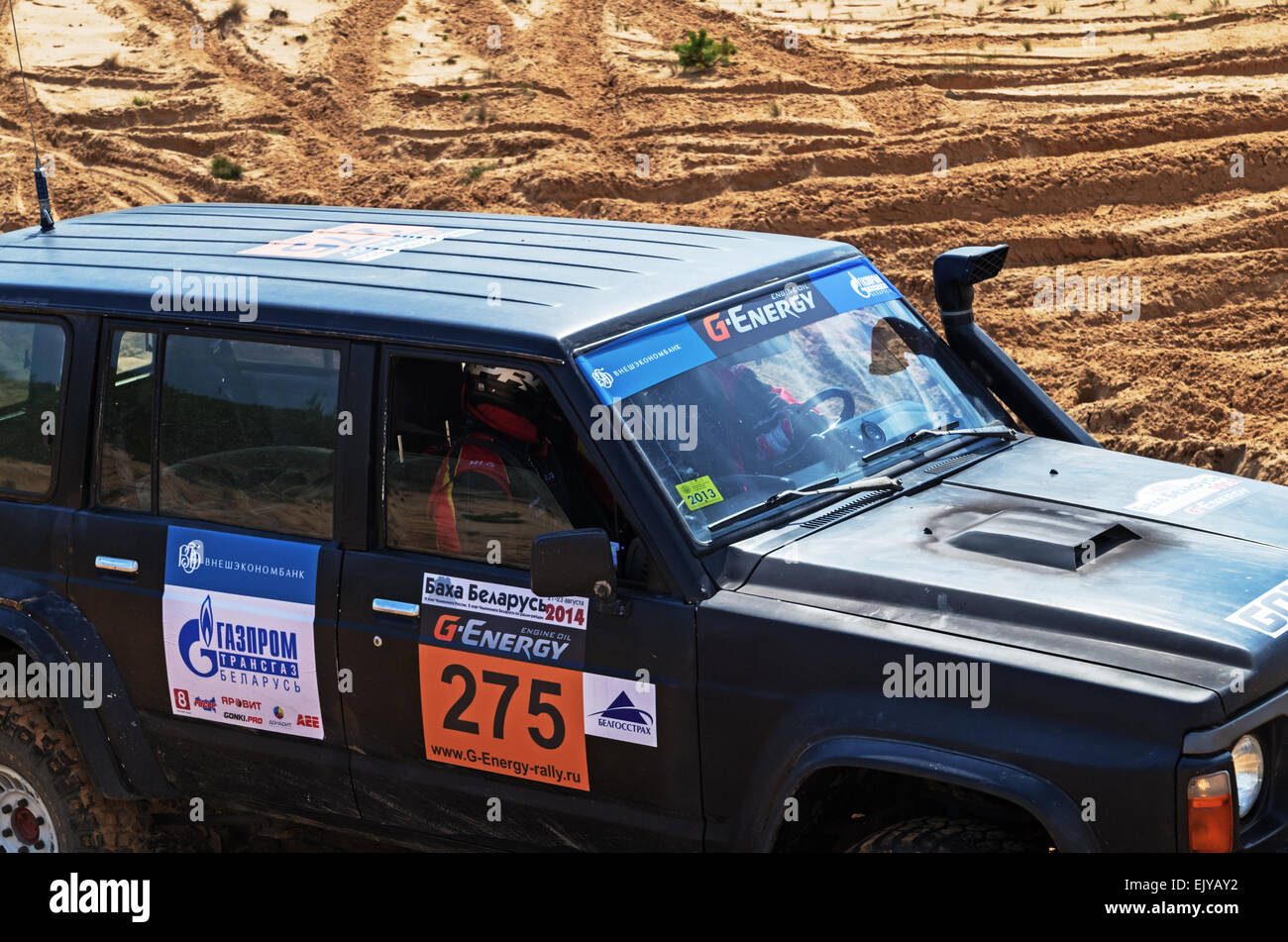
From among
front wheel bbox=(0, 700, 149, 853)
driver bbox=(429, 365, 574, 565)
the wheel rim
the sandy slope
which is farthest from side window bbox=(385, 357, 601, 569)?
the sandy slope

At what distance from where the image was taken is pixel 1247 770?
10.0 ft

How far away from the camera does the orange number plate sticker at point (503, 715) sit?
3.54m

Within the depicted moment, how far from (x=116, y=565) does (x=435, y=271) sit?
122 centimetres

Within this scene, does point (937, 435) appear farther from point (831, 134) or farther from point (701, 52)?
point (701, 52)

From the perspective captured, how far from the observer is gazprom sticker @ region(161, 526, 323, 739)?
3857 mm

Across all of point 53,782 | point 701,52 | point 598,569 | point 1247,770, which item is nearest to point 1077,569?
point 1247,770

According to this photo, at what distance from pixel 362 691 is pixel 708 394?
119 centimetres

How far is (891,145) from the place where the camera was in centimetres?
1170

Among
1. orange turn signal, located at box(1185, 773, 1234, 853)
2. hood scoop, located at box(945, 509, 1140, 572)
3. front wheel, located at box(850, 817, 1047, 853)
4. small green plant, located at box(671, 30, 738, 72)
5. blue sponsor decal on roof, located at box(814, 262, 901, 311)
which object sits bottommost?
front wheel, located at box(850, 817, 1047, 853)

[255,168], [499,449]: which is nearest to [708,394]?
[499,449]

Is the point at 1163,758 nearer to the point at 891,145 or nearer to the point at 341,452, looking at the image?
the point at 341,452

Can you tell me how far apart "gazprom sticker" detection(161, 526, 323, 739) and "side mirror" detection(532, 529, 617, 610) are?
2.59 ft

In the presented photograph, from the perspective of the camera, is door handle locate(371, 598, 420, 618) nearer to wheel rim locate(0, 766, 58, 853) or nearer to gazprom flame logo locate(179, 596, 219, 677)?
gazprom flame logo locate(179, 596, 219, 677)

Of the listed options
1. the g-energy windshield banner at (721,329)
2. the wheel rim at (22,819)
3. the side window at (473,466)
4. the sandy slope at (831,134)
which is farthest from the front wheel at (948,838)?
the sandy slope at (831,134)
